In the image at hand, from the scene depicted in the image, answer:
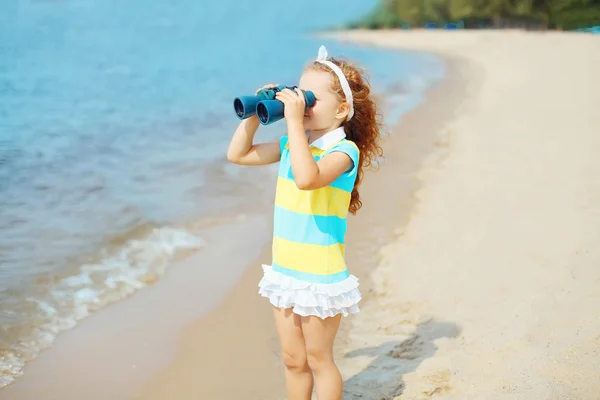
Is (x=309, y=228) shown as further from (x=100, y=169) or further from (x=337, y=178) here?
(x=100, y=169)

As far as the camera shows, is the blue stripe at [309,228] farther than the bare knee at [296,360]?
No

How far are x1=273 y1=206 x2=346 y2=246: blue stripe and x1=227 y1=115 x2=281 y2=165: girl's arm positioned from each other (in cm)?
27

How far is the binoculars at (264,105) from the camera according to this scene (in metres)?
2.09

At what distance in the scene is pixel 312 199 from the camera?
220 centimetres

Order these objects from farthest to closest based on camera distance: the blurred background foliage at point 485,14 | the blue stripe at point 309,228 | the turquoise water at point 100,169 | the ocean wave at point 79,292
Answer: the blurred background foliage at point 485,14
the turquoise water at point 100,169
the ocean wave at point 79,292
the blue stripe at point 309,228

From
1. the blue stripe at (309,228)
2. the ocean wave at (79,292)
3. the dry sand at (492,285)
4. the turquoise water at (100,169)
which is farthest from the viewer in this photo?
the turquoise water at (100,169)

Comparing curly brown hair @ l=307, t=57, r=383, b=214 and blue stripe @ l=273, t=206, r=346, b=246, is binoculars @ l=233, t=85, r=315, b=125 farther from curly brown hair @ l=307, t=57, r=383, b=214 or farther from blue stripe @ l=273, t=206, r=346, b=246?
blue stripe @ l=273, t=206, r=346, b=246

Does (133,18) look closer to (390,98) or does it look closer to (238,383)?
(390,98)

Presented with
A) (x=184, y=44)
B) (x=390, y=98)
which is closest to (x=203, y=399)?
(x=390, y=98)

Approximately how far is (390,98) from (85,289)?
9844 mm

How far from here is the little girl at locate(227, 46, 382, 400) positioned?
2176 mm

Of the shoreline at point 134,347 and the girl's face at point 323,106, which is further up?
the girl's face at point 323,106

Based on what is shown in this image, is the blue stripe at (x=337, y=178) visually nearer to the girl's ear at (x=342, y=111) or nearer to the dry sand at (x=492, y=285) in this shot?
the girl's ear at (x=342, y=111)

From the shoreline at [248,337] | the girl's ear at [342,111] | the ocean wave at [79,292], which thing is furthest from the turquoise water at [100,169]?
the girl's ear at [342,111]
